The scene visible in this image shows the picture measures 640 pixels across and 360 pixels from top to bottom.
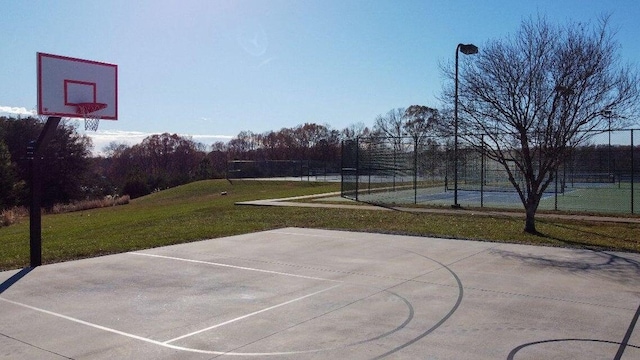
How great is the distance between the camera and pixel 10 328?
239 inches

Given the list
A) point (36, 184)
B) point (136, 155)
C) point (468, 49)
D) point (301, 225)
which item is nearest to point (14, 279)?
point (36, 184)

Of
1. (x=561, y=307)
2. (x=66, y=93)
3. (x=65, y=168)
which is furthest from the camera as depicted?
(x=65, y=168)

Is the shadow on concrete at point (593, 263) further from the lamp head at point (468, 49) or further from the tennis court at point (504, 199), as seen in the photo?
the tennis court at point (504, 199)

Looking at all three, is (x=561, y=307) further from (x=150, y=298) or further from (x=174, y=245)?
(x=174, y=245)

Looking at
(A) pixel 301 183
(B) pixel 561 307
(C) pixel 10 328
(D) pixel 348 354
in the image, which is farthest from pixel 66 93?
(A) pixel 301 183

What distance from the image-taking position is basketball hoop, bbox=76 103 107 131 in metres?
10.4

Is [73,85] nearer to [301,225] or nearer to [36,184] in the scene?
[36,184]

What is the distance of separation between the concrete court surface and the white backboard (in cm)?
283

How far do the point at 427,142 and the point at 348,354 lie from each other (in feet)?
75.7

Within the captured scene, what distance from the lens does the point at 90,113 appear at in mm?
10586

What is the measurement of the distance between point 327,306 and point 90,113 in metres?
6.40

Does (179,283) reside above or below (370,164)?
below

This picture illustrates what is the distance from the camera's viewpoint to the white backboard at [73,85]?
9.74 m

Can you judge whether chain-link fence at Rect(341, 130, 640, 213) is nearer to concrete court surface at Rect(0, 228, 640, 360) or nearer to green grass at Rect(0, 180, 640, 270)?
green grass at Rect(0, 180, 640, 270)
